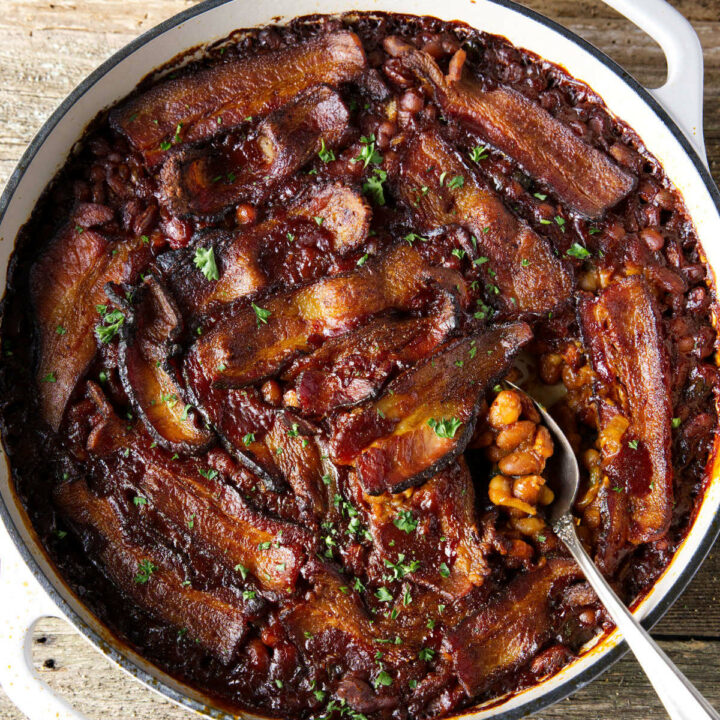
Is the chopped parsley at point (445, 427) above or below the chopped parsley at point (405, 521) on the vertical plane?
above

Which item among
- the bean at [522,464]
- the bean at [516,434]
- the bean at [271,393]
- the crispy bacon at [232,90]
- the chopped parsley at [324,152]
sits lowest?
the bean at [522,464]

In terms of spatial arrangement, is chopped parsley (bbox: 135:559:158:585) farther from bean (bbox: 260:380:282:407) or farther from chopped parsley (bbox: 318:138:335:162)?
chopped parsley (bbox: 318:138:335:162)

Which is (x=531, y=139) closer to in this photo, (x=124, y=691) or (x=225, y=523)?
(x=225, y=523)

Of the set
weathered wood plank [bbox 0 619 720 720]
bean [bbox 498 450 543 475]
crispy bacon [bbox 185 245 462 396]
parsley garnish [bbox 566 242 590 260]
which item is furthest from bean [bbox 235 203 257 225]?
weathered wood plank [bbox 0 619 720 720]

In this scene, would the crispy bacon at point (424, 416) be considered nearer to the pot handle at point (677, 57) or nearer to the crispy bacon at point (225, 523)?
the crispy bacon at point (225, 523)

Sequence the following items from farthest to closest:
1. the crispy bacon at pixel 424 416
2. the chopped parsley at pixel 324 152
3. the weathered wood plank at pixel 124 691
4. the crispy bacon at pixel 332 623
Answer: the weathered wood plank at pixel 124 691, the chopped parsley at pixel 324 152, the crispy bacon at pixel 332 623, the crispy bacon at pixel 424 416

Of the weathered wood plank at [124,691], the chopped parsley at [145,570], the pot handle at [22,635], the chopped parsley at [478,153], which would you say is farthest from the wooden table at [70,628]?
the chopped parsley at [478,153]
